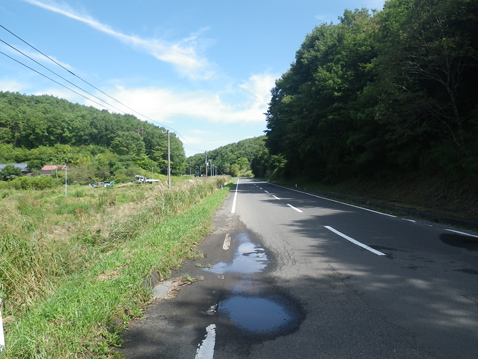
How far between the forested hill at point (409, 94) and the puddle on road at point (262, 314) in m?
10.6

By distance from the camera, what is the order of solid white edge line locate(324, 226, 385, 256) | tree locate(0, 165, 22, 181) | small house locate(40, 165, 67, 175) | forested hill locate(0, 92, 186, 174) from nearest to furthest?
solid white edge line locate(324, 226, 385, 256) < tree locate(0, 165, 22, 181) < small house locate(40, 165, 67, 175) < forested hill locate(0, 92, 186, 174)

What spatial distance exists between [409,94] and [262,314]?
13.3 metres

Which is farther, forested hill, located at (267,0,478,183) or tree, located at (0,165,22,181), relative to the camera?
tree, located at (0,165,22,181)

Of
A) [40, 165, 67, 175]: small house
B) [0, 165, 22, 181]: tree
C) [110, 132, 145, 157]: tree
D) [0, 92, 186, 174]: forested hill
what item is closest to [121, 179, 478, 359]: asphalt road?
[0, 165, 22, 181]: tree

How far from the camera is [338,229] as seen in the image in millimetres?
8469

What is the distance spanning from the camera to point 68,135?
7638 cm

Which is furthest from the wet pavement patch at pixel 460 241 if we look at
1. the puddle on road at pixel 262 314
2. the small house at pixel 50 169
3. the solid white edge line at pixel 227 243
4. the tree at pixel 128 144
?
the tree at pixel 128 144

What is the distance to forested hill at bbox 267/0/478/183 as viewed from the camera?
11867 mm

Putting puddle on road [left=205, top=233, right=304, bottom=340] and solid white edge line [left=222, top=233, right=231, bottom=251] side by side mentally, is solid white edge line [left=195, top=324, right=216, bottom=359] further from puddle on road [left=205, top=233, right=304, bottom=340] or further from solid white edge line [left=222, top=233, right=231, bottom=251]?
solid white edge line [left=222, top=233, right=231, bottom=251]

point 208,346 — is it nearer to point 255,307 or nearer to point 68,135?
point 255,307

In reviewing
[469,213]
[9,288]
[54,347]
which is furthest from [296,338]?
A: [469,213]

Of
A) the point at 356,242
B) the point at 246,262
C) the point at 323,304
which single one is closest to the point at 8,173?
the point at 246,262

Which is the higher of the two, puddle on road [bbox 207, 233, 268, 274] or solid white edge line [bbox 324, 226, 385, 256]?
solid white edge line [bbox 324, 226, 385, 256]

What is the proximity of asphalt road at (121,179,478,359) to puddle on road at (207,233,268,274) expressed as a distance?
22 millimetres
